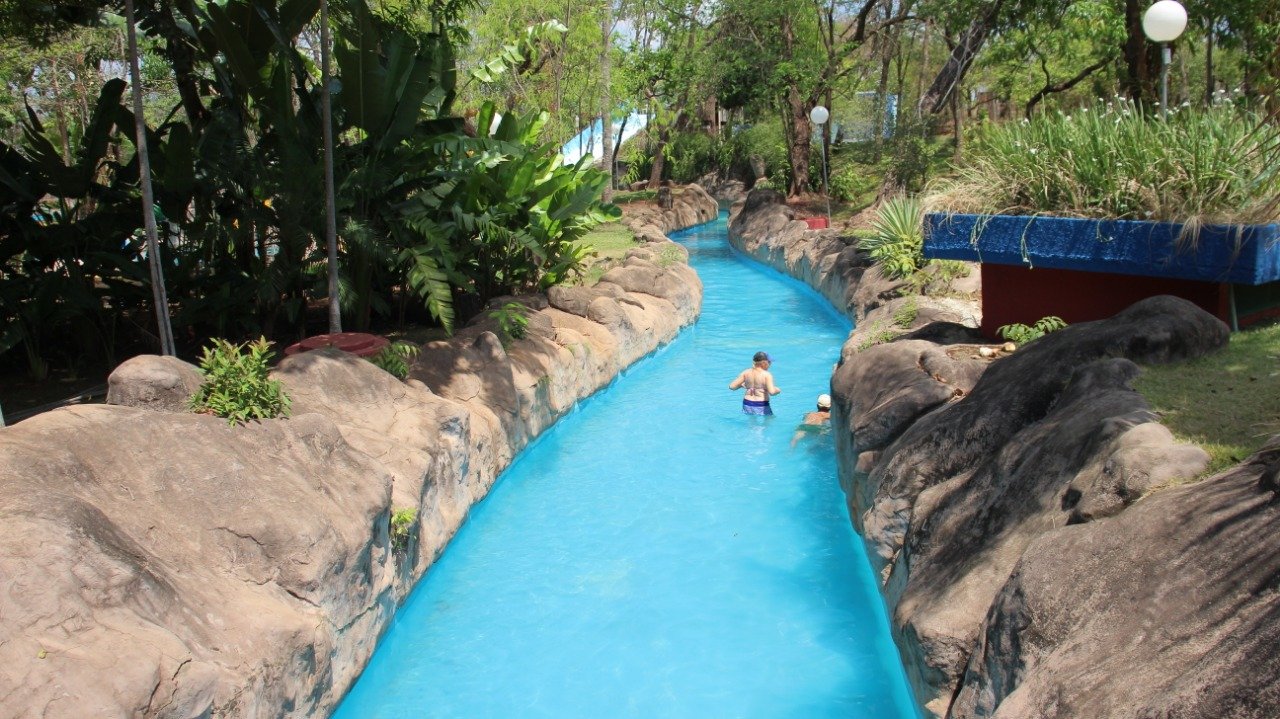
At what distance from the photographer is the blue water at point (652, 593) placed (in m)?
6.63

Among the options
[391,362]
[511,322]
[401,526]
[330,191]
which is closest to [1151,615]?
[401,526]

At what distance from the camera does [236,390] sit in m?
6.42

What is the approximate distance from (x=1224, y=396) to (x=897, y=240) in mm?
11392

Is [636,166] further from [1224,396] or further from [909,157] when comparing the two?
[1224,396]

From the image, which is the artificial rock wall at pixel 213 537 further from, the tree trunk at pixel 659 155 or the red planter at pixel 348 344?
the tree trunk at pixel 659 155

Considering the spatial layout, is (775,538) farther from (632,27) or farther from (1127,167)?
(632,27)

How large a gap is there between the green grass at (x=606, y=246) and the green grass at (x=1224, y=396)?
11231 millimetres

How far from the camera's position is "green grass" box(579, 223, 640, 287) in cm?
1762

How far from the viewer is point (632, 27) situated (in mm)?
37500

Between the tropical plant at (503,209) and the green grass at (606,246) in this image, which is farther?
the green grass at (606,246)

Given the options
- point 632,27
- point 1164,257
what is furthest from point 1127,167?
point 632,27

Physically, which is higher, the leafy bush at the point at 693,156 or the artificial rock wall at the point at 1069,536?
the leafy bush at the point at 693,156

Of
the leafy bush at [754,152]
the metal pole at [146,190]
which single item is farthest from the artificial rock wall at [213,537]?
the leafy bush at [754,152]

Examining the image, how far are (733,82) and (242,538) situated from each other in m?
27.3
